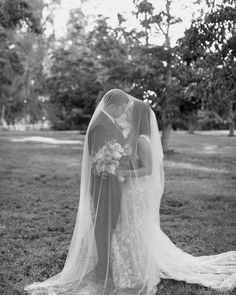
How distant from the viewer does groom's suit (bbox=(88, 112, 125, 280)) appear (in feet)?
15.3

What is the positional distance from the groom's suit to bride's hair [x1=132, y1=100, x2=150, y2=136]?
22 centimetres

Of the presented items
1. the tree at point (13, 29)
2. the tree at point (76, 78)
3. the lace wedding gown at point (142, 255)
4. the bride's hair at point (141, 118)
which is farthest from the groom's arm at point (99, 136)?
the tree at point (76, 78)

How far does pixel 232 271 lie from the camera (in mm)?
4977

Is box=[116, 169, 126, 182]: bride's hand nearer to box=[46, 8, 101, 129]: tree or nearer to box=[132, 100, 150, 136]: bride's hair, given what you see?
box=[132, 100, 150, 136]: bride's hair

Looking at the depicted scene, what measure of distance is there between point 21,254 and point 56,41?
43.4 metres

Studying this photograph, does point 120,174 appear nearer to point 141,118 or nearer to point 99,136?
point 99,136

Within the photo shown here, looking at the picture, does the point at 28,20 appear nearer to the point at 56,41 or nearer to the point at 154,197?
the point at 154,197

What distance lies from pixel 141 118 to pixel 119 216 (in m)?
1.07

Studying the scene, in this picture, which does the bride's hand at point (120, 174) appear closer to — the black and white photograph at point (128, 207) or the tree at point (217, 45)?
the black and white photograph at point (128, 207)

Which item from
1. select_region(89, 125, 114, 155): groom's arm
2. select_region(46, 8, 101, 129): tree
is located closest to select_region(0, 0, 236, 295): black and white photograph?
select_region(89, 125, 114, 155): groom's arm

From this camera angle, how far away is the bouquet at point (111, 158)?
4621mm

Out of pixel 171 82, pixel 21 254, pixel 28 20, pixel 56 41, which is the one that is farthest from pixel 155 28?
pixel 56 41

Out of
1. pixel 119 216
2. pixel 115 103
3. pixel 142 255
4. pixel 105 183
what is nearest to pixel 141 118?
pixel 115 103

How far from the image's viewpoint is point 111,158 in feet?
15.2
